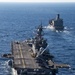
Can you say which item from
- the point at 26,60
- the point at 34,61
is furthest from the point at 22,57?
the point at 34,61

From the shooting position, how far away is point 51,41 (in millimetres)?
148000

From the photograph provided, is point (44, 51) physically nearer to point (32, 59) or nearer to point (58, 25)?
point (32, 59)

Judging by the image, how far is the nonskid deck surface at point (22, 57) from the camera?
84506 mm

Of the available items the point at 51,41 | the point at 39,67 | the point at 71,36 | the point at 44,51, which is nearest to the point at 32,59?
the point at 44,51

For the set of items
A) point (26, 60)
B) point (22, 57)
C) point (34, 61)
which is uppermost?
point (34, 61)

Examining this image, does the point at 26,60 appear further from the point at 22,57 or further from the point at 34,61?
the point at 22,57

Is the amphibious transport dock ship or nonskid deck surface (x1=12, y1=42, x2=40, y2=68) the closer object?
the amphibious transport dock ship

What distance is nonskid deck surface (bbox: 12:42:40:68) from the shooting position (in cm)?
8451

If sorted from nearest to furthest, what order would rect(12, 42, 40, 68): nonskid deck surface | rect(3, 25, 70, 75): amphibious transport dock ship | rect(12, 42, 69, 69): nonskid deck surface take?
rect(3, 25, 70, 75): amphibious transport dock ship < rect(12, 42, 69, 69): nonskid deck surface < rect(12, 42, 40, 68): nonskid deck surface

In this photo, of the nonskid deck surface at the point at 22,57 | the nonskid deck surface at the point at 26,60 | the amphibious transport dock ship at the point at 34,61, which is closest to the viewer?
the amphibious transport dock ship at the point at 34,61

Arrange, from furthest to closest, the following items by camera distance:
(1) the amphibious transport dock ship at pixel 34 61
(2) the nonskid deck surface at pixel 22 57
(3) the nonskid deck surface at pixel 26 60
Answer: (2) the nonskid deck surface at pixel 22 57, (3) the nonskid deck surface at pixel 26 60, (1) the amphibious transport dock ship at pixel 34 61

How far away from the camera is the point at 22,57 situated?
95.0 meters

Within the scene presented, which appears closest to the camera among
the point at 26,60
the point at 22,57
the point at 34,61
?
the point at 34,61

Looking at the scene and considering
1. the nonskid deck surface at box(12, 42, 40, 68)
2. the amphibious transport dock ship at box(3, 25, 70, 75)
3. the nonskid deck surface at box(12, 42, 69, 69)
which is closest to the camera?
the amphibious transport dock ship at box(3, 25, 70, 75)
